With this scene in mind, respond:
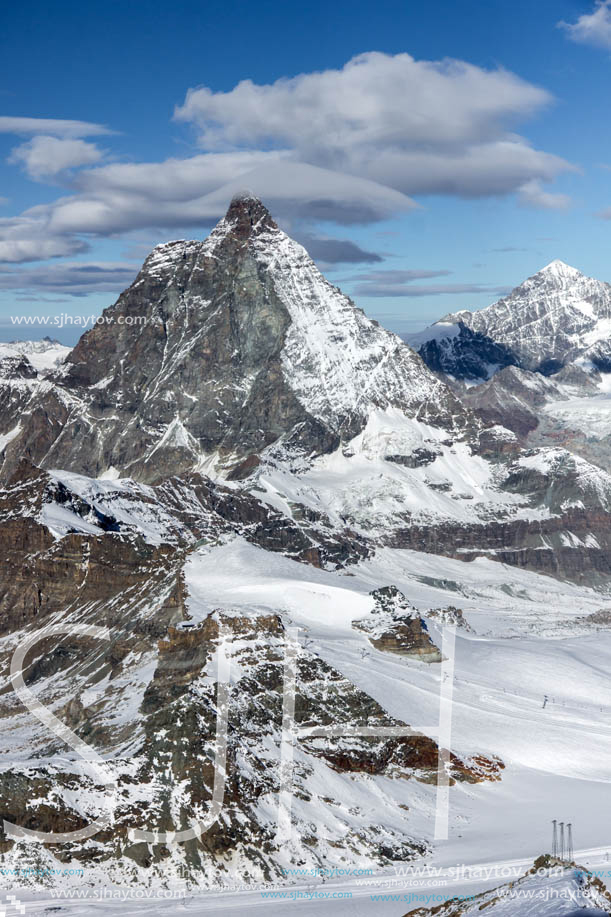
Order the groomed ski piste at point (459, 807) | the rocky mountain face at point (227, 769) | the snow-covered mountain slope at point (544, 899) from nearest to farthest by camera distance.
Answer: the snow-covered mountain slope at point (544, 899) → the groomed ski piste at point (459, 807) → the rocky mountain face at point (227, 769)

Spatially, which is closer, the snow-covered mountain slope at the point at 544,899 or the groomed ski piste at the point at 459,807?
the snow-covered mountain slope at the point at 544,899

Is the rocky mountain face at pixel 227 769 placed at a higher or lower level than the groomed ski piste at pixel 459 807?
higher

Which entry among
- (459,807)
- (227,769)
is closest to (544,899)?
(227,769)

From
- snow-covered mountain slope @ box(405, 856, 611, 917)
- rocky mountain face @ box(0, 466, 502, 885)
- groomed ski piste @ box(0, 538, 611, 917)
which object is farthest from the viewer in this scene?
rocky mountain face @ box(0, 466, 502, 885)

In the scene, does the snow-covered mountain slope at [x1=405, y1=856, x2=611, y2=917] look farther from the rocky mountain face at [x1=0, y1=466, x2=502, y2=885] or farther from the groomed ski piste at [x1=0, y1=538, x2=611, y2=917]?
the rocky mountain face at [x1=0, y1=466, x2=502, y2=885]

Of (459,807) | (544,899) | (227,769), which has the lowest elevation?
(459,807)

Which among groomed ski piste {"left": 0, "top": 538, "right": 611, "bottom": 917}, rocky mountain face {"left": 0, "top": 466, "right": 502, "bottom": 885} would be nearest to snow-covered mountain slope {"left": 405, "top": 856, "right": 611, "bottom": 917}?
groomed ski piste {"left": 0, "top": 538, "right": 611, "bottom": 917}

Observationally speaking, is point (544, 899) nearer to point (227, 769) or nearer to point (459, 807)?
point (227, 769)

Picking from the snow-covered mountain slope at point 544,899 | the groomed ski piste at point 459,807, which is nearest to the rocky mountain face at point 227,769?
the groomed ski piste at point 459,807

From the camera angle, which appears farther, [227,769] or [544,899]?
[227,769]

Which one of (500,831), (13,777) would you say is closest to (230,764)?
(13,777)

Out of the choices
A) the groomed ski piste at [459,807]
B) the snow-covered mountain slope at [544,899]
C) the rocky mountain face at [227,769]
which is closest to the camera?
the snow-covered mountain slope at [544,899]

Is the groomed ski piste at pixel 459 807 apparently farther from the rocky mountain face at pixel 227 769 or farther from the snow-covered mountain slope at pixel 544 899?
the rocky mountain face at pixel 227 769
